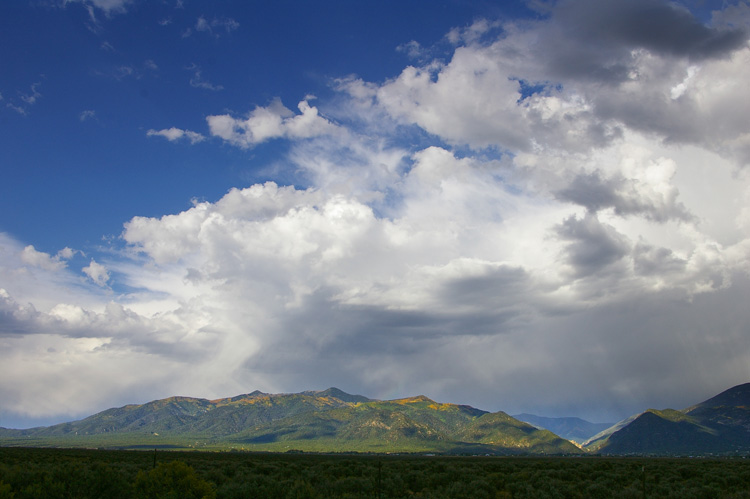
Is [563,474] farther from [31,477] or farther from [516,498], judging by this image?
[31,477]

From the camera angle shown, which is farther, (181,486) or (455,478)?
(455,478)

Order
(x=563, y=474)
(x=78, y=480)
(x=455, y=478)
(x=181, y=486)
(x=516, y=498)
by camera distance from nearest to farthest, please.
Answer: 1. (x=181, y=486)
2. (x=78, y=480)
3. (x=516, y=498)
4. (x=455, y=478)
5. (x=563, y=474)

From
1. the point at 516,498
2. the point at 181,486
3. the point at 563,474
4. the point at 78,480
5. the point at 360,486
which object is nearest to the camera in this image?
the point at 181,486

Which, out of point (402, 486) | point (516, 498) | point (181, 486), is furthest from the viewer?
point (402, 486)

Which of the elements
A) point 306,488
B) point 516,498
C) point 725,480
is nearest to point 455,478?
point 516,498

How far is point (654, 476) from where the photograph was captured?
170 ft

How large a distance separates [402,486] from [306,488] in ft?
40.3

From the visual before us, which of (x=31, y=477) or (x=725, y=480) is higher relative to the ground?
(x=31, y=477)

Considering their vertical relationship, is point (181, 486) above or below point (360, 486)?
above

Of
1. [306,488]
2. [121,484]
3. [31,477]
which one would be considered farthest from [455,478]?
[31,477]

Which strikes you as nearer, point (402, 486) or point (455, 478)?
point (402, 486)

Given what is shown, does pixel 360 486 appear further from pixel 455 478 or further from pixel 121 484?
pixel 121 484

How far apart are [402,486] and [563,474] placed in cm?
2148

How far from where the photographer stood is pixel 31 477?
30.2m
